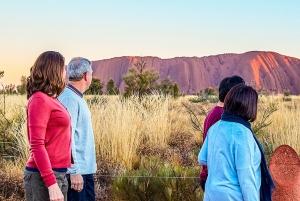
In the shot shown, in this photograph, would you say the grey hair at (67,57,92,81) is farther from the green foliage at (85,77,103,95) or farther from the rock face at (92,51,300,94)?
the rock face at (92,51,300,94)

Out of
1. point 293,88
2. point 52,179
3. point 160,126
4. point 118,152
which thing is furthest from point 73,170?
point 293,88

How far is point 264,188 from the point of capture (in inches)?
109

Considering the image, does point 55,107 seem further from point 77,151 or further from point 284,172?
point 284,172

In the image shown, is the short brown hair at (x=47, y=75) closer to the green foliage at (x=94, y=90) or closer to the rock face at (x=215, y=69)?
the green foliage at (x=94, y=90)

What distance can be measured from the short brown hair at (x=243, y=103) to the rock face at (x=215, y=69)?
4281 inches

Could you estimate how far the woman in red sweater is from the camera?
2699 mm

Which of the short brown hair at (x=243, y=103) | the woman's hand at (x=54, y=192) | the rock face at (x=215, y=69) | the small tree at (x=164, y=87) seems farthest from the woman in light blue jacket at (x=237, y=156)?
the rock face at (x=215, y=69)

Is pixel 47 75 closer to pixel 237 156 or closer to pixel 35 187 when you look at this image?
pixel 35 187

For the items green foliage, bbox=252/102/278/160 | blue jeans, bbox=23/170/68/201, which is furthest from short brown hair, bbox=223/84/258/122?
green foliage, bbox=252/102/278/160

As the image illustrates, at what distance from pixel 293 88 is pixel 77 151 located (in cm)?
11537

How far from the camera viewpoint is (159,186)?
4914 millimetres

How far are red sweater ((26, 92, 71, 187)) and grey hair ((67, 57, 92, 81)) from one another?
0.78m

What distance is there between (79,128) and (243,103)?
142 cm

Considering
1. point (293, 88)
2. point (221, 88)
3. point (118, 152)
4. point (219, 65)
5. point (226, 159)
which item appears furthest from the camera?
point (219, 65)
